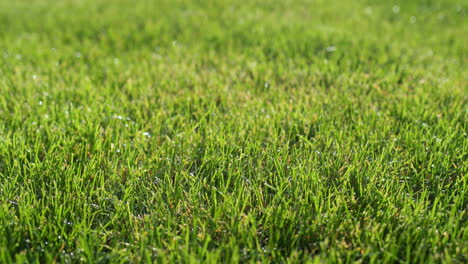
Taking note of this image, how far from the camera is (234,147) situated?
7.73 ft

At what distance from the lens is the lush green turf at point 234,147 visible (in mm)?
1744

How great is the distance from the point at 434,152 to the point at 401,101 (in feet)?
2.42

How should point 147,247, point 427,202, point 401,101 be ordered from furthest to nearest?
1. point 401,101
2. point 427,202
3. point 147,247

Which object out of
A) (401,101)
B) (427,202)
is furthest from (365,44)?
(427,202)

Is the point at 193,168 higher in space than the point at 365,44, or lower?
lower

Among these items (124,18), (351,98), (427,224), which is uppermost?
(124,18)

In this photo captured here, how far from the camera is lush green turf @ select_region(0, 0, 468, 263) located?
1.74 m

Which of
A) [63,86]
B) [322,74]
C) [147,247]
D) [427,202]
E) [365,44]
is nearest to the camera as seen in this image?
[147,247]

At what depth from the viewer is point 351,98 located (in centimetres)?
297

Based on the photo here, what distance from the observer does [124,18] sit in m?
5.07

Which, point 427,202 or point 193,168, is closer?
point 427,202

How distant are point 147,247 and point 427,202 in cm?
119

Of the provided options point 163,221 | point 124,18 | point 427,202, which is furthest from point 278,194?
point 124,18

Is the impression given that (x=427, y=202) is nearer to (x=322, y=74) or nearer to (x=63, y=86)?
(x=322, y=74)
